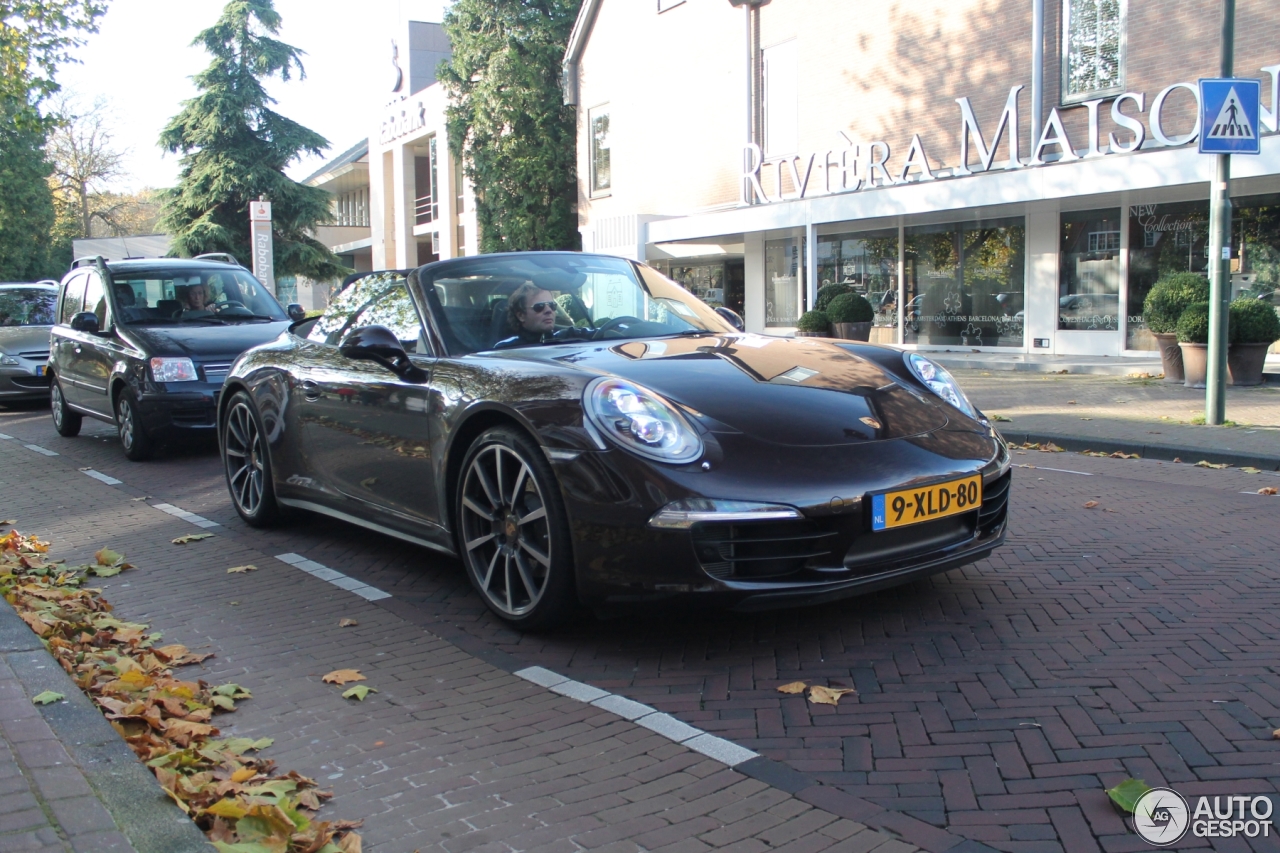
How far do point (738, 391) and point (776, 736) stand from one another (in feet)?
4.34

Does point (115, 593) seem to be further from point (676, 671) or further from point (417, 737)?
point (676, 671)

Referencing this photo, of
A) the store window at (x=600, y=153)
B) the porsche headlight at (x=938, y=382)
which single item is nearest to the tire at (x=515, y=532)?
the porsche headlight at (x=938, y=382)

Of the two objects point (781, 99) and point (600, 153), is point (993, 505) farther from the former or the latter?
point (600, 153)

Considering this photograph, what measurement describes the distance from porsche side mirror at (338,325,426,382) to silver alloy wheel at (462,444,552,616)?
659 millimetres

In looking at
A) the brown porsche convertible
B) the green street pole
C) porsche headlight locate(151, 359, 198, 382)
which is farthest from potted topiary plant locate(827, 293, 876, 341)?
the brown porsche convertible

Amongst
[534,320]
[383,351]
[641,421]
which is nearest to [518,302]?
[534,320]

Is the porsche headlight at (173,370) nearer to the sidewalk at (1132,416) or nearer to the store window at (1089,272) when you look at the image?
the sidewalk at (1132,416)

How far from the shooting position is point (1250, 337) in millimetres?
13023

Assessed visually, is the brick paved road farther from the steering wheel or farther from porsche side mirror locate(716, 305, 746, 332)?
porsche side mirror locate(716, 305, 746, 332)

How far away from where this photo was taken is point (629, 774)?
297 centimetres

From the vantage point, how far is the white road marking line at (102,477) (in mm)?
8492

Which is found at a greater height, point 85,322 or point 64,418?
point 85,322

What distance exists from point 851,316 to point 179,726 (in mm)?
17182

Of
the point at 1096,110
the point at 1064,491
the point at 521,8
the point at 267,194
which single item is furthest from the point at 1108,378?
the point at 267,194
